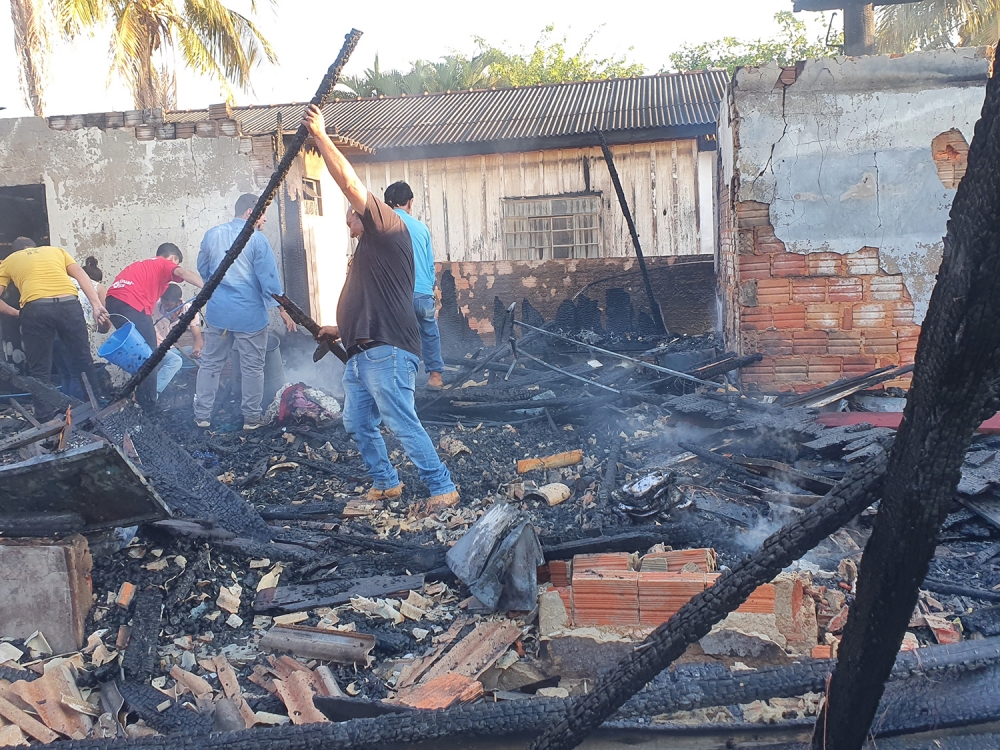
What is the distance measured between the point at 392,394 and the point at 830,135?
4970mm

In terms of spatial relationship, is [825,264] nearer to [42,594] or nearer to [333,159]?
[333,159]

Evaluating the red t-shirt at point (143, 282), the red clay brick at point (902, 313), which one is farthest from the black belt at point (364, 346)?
the red clay brick at point (902, 313)

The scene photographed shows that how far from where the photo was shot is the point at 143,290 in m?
7.86

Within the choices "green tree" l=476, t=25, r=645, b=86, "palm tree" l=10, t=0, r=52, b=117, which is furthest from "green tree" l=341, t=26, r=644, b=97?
"palm tree" l=10, t=0, r=52, b=117

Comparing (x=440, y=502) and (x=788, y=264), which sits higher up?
(x=788, y=264)

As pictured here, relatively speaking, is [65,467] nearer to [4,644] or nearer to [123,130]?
[4,644]

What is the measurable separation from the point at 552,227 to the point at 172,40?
10624mm

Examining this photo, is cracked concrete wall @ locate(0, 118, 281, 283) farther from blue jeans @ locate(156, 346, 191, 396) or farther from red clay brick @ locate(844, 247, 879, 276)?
red clay brick @ locate(844, 247, 879, 276)

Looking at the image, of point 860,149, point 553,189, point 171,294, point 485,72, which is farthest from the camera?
point 485,72

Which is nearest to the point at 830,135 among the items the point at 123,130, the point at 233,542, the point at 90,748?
the point at 233,542

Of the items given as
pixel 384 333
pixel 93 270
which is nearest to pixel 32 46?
pixel 93 270

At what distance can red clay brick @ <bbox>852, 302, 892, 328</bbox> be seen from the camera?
24.1 feet

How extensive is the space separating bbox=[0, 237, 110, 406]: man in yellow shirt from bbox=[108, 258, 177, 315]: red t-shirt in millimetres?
315

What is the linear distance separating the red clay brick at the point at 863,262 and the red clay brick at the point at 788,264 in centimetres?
41
